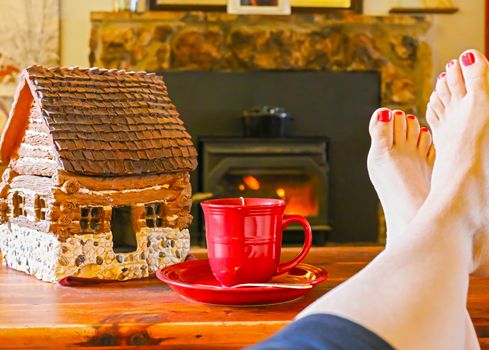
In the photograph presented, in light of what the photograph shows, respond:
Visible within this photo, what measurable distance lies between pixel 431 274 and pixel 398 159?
0.56 metres

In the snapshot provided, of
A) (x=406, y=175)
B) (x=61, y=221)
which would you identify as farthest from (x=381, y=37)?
(x=61, y=221)

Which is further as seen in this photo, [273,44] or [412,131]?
[273,44]

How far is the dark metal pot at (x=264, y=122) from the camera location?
326 centimetres

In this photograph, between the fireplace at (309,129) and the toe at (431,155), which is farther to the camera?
the fireplace at (309,129)

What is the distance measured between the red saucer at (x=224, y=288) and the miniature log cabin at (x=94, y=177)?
86 mm

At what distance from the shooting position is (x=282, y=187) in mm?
3412

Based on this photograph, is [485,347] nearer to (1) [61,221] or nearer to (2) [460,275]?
(2) [460,275]

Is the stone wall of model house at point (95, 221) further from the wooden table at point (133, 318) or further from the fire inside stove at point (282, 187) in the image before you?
the fire inside stove at point (282, 187)

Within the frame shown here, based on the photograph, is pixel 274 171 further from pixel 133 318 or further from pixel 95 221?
pixel 133 318

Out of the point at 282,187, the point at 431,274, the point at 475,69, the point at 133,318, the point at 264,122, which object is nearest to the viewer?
the point at 431,274

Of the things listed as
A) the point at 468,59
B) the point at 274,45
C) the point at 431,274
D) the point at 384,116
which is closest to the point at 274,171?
the point at 274,45

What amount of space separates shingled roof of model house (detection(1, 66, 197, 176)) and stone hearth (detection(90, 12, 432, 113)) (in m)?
2.39

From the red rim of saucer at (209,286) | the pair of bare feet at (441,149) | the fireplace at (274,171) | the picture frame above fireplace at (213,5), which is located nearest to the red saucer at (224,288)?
the red rim of saucer at (209,286)

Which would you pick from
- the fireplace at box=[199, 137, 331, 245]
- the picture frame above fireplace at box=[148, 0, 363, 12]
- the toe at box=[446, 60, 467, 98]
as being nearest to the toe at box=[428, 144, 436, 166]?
the toe at box=[446, 60, 467, 98]
